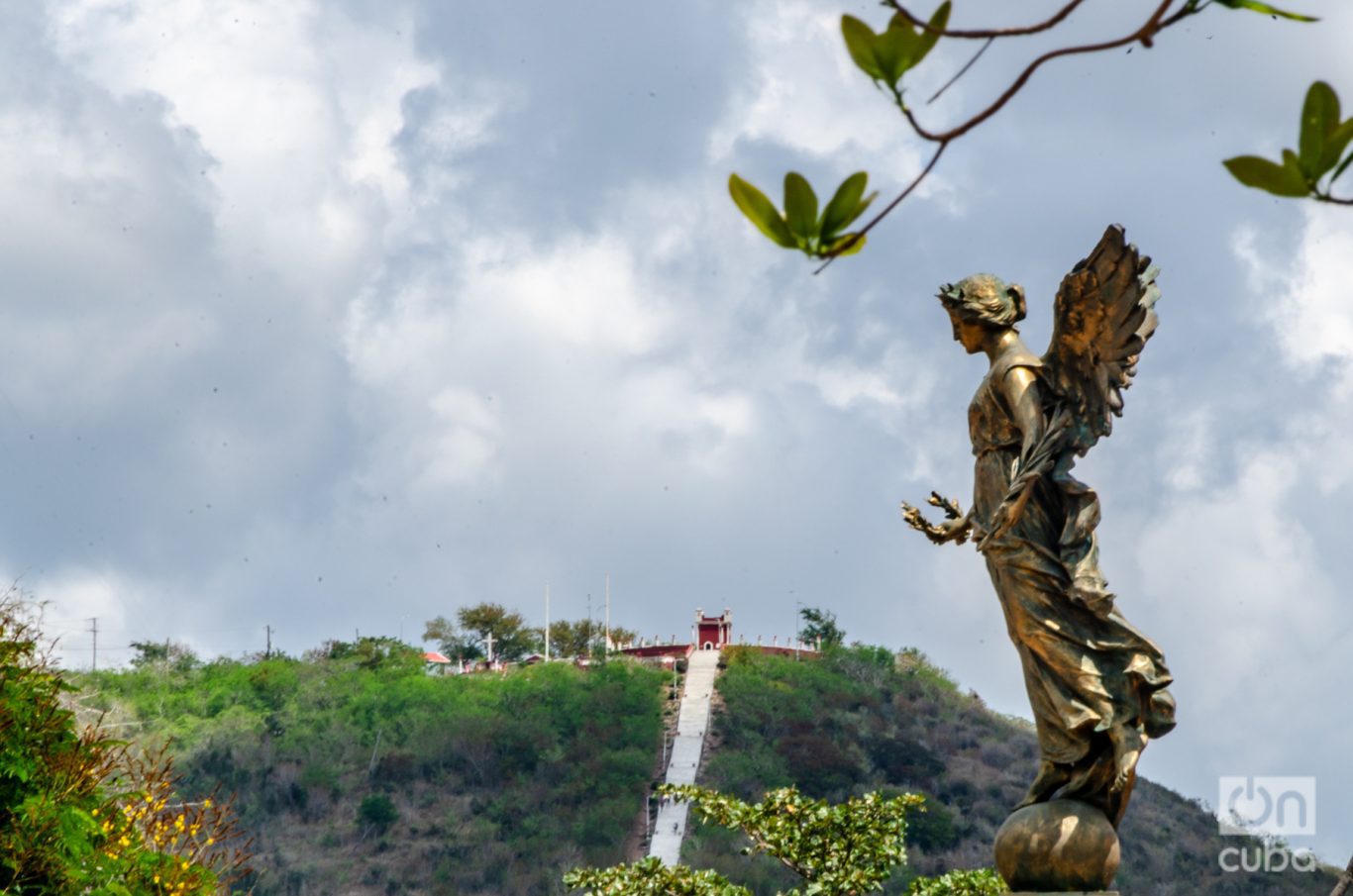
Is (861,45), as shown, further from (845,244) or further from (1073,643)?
(1073,643)

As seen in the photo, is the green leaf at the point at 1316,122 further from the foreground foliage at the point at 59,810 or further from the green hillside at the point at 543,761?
the green hillside at the point at 543,761

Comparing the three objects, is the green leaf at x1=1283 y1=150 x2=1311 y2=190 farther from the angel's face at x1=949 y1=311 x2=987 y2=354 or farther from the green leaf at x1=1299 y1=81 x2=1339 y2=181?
the angel's face at x1=949 y1=311 x2=987 y2=354

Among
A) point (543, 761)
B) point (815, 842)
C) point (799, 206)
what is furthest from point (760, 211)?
point (543, 761)

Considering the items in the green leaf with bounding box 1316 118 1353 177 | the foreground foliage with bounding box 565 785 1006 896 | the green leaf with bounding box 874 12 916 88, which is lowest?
the foreground foliage with bounding box 565 785 1006 896

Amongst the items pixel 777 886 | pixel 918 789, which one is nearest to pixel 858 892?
pixel 777 886

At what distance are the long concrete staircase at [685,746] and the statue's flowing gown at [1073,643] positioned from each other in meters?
32.6

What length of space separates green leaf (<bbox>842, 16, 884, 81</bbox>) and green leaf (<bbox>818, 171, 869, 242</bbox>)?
82mm

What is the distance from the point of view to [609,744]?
48219 mm

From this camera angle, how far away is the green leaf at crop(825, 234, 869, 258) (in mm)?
1516

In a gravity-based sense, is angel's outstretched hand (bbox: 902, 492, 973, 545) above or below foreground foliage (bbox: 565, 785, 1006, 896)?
above

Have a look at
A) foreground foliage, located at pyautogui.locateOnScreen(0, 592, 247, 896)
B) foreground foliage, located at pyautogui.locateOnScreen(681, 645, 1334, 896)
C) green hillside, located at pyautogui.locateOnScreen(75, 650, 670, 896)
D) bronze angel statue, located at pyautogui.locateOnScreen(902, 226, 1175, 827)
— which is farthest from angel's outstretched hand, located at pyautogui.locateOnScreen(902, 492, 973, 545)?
green hillside, located at pyautogui.locateOnScreen(75, 650, 670, 896)

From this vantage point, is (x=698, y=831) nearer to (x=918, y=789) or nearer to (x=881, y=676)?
(x=918, y=789)

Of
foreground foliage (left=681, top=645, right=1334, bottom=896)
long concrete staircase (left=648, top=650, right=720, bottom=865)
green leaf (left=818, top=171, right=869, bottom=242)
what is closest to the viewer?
green leaf (left=818, top=171, right=869, bottom=242)

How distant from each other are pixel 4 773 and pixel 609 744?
42115 millimetres
